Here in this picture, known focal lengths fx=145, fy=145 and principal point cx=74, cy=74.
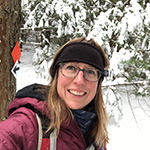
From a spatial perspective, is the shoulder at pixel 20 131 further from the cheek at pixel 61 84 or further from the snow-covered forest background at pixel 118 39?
the snow-covered forest background at pixel 118 39

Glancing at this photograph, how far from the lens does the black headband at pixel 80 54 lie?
1148mm

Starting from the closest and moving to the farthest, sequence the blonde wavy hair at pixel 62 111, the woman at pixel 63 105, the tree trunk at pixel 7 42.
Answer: the woman at pixel 63 105
the blonde wavy hair at pixel 62 111
the tree trunk at pixel 7 42

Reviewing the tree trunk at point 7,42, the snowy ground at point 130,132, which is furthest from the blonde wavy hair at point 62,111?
the snowy ground at point 130,132

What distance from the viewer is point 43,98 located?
1.14 meters

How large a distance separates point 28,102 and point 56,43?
14.9ft

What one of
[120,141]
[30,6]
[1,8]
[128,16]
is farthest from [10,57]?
[30,6]

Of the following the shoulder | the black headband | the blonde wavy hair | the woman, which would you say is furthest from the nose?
the shoulder

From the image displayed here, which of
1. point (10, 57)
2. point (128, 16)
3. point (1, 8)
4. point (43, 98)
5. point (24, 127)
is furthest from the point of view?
point (128, 16)

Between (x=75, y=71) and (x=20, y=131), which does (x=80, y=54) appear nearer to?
(x=75, y=71)

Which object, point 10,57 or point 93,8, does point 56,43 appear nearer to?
point 93,8

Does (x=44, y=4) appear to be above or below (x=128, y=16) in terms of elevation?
above

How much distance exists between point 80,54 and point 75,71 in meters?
0.14

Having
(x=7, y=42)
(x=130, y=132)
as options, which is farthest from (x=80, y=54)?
(x=130, y=132)

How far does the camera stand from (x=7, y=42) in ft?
6.37
